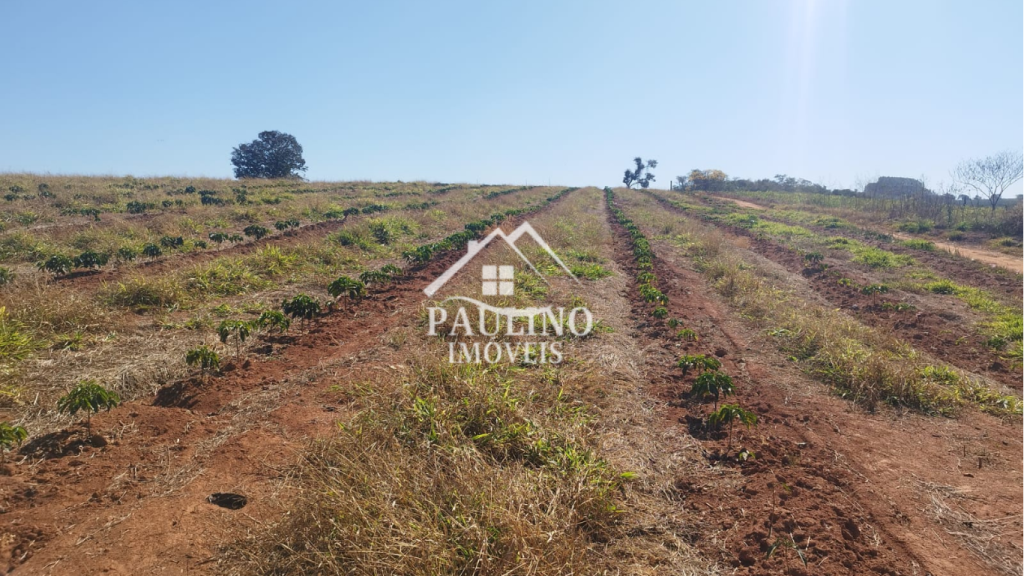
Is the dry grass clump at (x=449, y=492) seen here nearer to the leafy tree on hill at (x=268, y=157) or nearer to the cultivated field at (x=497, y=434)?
the cultivated field at (x=497, y=434)

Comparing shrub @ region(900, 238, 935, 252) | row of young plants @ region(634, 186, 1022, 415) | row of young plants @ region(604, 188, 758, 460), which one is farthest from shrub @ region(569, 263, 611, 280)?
shrub @ region(900, 238, 935, 252)

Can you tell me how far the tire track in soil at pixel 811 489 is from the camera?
9.32 feet

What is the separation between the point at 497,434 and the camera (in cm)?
360

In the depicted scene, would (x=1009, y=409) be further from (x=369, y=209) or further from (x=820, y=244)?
(x=369, y=209)

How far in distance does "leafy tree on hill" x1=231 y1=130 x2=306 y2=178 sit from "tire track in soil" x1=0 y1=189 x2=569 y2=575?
46073 mm

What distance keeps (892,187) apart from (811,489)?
202ft

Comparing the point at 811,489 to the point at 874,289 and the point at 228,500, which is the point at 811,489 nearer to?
the point at 228,500

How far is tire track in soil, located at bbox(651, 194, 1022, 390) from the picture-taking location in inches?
242

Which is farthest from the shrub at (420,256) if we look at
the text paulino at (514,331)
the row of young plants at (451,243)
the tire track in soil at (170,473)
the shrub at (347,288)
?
the tire track in soil at (170,473)

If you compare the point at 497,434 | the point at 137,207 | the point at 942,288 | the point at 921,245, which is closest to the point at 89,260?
the point at 497,434

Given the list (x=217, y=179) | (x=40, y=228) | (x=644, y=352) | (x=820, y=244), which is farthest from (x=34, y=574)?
(x=217, y=179)

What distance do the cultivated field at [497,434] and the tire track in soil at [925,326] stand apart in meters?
0.06

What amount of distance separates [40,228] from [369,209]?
10.5 metres

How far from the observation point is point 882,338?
671 centimetres
